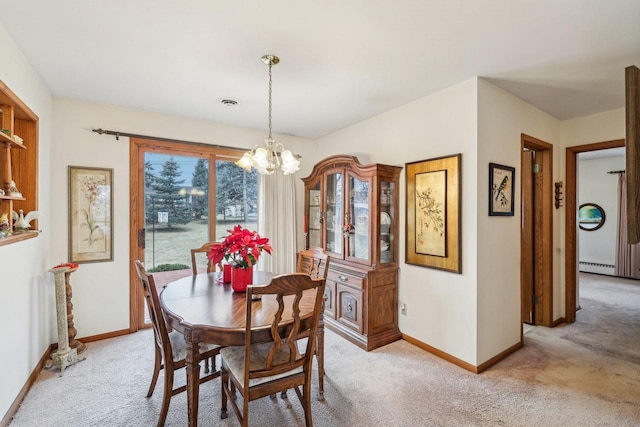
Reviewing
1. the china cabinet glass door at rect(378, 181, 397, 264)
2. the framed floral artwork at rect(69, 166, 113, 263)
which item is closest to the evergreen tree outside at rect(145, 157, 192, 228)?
the framed floral artwork at rect(69, 166, 113, 263)

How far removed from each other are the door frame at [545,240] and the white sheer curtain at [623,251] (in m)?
4.09

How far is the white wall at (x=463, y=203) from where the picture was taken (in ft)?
8.37

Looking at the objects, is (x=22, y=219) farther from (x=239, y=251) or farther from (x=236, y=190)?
(x=236, y=190)

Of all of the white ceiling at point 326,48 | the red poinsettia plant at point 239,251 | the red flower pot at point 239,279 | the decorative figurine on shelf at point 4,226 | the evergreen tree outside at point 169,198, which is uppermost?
the white ceiling at point 326,48

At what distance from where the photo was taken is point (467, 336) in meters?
2.56

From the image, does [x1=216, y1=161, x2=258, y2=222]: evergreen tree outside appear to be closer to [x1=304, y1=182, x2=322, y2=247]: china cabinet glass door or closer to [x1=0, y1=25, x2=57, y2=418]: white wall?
[x1=304, y1=182, x2=322, y2=247]: china cabinet glass door

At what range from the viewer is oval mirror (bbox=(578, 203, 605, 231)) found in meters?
6.38

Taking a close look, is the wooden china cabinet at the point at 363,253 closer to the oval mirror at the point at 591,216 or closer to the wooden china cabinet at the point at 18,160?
the wooden china cabinet at the point at 18,160

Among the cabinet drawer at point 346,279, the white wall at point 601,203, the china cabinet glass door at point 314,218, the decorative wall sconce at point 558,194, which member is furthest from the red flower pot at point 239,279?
the white wall at point 601,203

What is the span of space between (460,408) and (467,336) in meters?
0.66

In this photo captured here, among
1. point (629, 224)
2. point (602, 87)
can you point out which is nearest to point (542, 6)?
point (629, 224)

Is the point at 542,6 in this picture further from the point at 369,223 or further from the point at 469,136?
the point at 369,223

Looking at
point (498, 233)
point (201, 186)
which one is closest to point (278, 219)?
point (201, 186)

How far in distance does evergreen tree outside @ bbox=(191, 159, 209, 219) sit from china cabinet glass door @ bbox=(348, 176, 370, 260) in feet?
6.32
